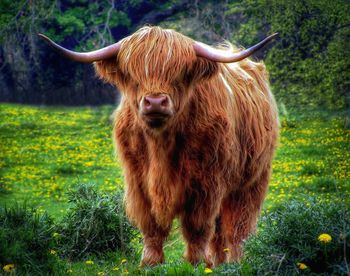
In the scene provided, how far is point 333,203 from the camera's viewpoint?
174 inches

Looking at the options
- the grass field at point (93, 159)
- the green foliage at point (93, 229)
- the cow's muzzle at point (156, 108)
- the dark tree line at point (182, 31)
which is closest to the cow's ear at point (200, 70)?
the cow's muzzle at point (156, 108)

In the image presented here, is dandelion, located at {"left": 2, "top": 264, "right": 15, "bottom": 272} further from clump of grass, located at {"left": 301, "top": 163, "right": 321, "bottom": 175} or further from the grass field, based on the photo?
clump of grass, located at {"left": 301, "top": 163, "right": 321, "bottom": 175}

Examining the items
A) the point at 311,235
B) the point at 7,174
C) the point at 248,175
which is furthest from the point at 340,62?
the point at 311,235

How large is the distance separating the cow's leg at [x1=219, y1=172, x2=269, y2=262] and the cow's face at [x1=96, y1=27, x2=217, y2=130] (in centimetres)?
160

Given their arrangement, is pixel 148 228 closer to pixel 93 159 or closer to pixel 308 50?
pixel 93 159

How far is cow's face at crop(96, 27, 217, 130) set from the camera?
4.80 m

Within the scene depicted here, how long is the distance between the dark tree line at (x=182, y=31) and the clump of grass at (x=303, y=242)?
10.3 meters

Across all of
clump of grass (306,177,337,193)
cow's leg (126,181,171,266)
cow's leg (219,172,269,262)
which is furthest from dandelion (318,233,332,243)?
clump of grass (306,177,337,193)

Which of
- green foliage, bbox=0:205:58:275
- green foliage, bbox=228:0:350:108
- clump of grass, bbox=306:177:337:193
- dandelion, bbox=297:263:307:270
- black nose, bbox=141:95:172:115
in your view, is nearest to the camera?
dandelion, bbox=297:263:307:270

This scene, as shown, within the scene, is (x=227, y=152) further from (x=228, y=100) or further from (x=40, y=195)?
(x=40, y=195)

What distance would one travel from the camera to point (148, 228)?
18.0 feet

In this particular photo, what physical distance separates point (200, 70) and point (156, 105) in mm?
696

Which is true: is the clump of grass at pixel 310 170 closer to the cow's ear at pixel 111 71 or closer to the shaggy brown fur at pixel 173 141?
the shaggy brown fur at pixel 173 141

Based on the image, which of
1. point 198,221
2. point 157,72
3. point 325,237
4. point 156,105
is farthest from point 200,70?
point 325,237
